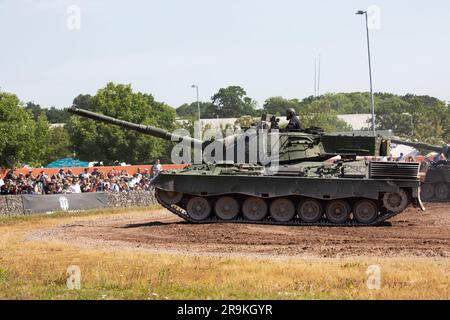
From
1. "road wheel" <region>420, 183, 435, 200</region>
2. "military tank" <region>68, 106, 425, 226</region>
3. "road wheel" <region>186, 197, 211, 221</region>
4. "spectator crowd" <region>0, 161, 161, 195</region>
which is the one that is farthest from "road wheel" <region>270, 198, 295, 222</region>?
"road wheel" <region>420, 183, 435, 200</region>

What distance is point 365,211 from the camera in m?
26.3

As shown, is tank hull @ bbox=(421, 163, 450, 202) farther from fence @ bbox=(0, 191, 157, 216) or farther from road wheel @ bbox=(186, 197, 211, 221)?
road wheel @ bbox=(186, 197, 211, 221)

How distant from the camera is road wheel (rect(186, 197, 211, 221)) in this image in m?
27.2

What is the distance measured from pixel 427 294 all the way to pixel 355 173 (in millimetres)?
12773

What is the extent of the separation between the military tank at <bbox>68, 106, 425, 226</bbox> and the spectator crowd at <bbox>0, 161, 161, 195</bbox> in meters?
5.92

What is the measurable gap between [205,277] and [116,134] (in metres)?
57.6

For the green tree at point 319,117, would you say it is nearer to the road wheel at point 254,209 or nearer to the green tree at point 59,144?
the green tree at point 59,144

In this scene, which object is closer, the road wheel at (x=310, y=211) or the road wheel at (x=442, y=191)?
the road wheel at (x=310, y=211)

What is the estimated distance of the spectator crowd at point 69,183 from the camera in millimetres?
35062

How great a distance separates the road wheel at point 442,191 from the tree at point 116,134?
124 feet

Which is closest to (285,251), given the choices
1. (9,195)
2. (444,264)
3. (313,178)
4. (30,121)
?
(444,264)

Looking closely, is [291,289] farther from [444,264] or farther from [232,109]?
[232,109]

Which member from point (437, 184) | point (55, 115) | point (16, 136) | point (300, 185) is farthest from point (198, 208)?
point (55, 115)

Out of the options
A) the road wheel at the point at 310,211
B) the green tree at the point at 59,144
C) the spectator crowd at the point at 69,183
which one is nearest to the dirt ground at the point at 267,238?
the road wheel at the point at 310,211
